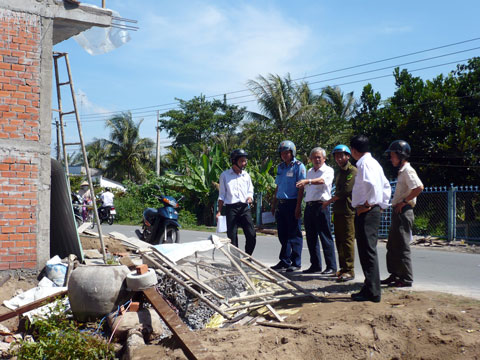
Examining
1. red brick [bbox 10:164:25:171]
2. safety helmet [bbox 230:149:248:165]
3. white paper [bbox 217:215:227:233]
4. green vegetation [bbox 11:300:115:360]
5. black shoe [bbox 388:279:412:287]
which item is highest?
safety helmet [bbox 230:149:248:165]

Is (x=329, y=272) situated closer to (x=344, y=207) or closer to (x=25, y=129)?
(x=344, y=207)

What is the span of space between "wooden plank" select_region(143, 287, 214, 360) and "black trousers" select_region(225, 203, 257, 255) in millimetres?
2419

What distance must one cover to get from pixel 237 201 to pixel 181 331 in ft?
10.8

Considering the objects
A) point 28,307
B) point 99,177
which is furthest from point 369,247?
point 99,177

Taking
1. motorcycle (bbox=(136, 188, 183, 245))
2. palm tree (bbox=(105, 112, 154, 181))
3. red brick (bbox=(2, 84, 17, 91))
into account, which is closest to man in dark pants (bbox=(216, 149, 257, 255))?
motorcycle (bbox=(136, 188, 183, 245))

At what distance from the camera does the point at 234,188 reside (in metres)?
7.16

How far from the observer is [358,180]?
520cm

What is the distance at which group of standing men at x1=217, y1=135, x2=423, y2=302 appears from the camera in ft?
16.5

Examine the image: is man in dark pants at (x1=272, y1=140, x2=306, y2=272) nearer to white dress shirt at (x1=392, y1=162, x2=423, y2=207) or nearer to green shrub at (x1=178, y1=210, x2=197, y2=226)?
white dress shirt at (x1=392, y1=162, x2=423, y2=207)

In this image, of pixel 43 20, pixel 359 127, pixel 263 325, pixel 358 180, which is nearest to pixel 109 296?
pixel 263 325

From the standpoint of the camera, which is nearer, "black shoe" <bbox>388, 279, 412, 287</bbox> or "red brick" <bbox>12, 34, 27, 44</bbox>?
"black shoe" <bbox>388, 279, 412, 287</bbox>

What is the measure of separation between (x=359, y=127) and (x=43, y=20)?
16.1 meters

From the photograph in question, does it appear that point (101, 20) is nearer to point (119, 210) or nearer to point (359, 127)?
point (359, 127)

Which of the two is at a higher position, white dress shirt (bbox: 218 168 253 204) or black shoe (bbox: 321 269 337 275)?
white dress shirt (bbox: 218 168 253 204)
